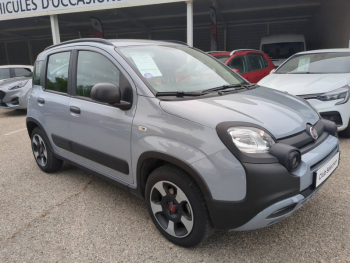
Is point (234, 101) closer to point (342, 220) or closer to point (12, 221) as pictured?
point (342, 220)

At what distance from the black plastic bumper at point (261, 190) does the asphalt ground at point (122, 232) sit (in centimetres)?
48

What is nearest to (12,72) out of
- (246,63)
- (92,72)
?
(246,63)

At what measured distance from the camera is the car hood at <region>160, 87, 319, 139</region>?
1963mm

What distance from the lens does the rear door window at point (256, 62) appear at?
7.62 m

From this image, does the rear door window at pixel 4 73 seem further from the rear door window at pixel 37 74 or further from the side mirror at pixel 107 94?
the side mirror at pixel 107 94

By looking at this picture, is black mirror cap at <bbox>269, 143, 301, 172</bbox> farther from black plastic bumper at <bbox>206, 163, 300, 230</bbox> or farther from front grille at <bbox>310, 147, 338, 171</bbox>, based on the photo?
front grille at <bbox>310, 147, 338, 171</bbox>

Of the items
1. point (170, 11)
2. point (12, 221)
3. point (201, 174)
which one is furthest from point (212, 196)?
point (170, 11)

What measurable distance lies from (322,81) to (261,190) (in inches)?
139

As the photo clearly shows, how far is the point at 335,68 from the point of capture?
16.4 feet

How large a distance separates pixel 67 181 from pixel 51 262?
5.00 feet

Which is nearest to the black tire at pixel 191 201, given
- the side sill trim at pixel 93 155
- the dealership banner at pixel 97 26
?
the side sill trim at pixel 93 155

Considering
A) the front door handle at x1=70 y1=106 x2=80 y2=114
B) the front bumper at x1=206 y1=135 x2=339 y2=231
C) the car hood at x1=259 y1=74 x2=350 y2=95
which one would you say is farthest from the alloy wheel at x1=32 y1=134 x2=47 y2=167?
the car hood at x1=259 y1=74 x2=350 y2=95

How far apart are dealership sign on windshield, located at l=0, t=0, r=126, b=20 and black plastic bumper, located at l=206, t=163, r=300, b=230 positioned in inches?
407

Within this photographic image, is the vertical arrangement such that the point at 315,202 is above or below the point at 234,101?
below
